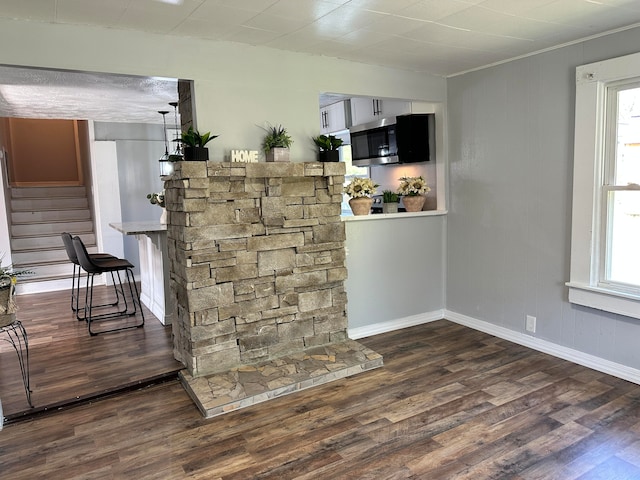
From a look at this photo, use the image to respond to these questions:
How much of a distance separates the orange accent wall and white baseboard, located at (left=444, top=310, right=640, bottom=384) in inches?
299

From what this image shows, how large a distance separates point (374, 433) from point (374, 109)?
3199 millimetres

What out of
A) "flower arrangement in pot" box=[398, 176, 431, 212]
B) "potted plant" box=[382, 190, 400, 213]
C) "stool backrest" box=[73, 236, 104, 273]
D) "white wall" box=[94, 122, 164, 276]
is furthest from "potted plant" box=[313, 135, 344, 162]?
"white wall" box=[94, 122, 164, 276]

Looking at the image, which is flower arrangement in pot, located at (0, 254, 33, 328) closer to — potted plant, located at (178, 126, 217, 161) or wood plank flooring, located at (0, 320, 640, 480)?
wood plank flooring, located at (0, 320, 640, 480)

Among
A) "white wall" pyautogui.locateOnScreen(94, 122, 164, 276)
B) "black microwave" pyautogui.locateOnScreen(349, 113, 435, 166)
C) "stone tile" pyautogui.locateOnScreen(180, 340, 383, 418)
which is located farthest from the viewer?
"white wall" pyautogui.locateOnScreen(94, 122, 164, 276)

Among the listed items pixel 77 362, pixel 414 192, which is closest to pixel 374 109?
pixel 414 192

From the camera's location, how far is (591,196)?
3.07 metres

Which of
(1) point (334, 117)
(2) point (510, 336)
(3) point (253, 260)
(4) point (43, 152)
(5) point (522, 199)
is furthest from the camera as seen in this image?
(4) point (43, 152)

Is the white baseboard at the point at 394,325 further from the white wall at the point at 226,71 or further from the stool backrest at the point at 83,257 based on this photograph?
the stool backrest at the point at 83,257

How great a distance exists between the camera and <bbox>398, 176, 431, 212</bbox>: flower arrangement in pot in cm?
409

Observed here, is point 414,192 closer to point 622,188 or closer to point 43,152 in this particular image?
point 622,188

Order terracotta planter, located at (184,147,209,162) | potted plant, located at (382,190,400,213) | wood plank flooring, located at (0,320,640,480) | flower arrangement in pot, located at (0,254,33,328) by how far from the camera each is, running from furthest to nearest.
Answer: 1. potted plant, located at (382,190,400,213)
2. terracotta planter, located at (184,147,209,162)
3. flower arrangement in pot, located at (0,254,33,328)
4. wood plank flooring, located at (0,320,640,480)

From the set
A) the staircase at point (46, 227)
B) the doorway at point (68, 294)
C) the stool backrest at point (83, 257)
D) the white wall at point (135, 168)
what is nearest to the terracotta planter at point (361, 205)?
the doorway at point (68, 294)

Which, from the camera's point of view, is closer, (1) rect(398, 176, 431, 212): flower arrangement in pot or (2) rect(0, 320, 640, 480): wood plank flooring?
(2) rect(0, 320, 640, 480): wood plank flooring

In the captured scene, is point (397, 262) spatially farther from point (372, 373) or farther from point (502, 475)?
point (502, 475)
